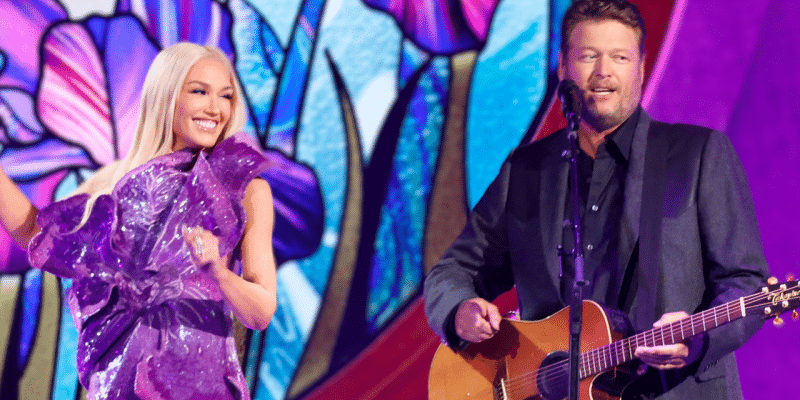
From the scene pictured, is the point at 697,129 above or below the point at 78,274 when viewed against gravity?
above

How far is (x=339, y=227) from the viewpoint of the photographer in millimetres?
3934

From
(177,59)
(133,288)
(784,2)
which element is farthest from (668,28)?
(133,288)

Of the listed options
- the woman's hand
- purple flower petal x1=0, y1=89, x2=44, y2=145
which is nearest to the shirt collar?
the woman's hand

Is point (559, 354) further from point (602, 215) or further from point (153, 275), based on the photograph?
point (153, 275)

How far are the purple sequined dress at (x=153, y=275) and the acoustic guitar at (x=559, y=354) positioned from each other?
0.71m

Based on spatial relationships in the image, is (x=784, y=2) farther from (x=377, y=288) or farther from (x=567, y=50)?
(x=377, y=288)

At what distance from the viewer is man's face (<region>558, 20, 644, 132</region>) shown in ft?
7.84

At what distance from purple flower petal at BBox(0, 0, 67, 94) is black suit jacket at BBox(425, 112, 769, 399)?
263cm

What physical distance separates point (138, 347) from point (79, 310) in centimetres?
25

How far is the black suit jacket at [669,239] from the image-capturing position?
2045 mm

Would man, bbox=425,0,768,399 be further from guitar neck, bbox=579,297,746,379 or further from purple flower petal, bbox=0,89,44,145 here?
purple flower petal, bbox=0,89,44,145

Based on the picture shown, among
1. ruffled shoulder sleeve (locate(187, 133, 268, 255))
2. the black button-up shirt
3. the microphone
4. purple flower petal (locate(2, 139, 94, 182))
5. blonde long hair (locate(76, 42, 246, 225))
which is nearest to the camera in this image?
the microphone

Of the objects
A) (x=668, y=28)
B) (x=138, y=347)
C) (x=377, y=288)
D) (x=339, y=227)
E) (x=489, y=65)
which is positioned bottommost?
(x=377, y=288)

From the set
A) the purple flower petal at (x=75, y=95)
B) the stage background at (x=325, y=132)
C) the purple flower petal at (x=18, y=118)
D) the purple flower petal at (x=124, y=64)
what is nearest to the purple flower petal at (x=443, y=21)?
the stage background at (x=325, y=132)
